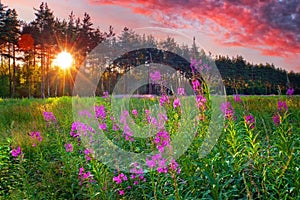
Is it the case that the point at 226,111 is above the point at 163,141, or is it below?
above

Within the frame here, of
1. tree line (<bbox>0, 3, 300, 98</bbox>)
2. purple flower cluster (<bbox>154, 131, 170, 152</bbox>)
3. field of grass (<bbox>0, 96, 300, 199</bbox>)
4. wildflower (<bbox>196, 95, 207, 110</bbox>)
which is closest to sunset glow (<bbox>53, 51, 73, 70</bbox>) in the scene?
tree line (<bbox>0, 3, 300, 98</bbox>)

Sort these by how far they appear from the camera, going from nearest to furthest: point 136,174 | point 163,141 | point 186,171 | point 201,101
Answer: point 163,141
point 186,171
point 136,174
point 201,101

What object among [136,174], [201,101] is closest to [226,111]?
[201,101]

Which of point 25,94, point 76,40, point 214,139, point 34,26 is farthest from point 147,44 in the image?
point 214,139

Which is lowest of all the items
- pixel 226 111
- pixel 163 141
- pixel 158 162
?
pixel 158 162

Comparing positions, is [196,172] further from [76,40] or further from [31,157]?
[76,40]

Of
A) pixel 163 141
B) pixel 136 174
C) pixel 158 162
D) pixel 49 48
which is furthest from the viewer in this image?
pixel 49 48

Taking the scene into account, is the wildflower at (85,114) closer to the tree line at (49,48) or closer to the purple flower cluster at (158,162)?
the purple flower cluster at (158,162)

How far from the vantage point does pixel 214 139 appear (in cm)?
365

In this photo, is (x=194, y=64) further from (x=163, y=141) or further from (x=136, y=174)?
(x=163, y=141)

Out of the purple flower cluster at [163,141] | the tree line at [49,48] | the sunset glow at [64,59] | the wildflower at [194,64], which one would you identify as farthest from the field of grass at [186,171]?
the sunset glow at [64,59]

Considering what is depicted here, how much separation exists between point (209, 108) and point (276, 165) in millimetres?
1072

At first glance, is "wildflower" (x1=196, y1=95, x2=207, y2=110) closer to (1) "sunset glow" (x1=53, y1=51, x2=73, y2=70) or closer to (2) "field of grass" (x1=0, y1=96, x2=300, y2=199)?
(2) "field of grass" (x1=0, y1=96, x2=300, y2=199)

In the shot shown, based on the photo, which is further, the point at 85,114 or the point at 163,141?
the point at 85,114
